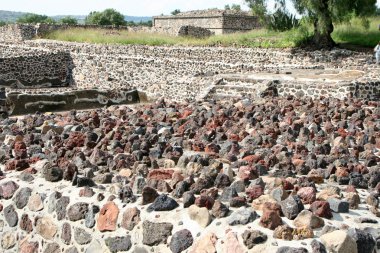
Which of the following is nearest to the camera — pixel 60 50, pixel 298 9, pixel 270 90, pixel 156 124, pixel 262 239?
pixel 262 239

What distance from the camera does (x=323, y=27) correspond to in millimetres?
19359

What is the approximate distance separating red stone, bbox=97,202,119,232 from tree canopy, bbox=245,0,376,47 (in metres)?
16.3

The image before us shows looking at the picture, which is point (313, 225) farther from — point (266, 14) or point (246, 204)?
point (266, 14)

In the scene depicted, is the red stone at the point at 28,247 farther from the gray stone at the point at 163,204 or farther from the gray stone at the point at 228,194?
the gray stone at the point at 228,194

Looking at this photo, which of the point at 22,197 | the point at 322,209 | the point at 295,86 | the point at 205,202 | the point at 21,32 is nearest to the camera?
the point at 322,209

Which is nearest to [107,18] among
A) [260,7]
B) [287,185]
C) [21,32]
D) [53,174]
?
[21,32]

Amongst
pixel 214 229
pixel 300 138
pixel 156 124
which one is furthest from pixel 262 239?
pixel 156 124

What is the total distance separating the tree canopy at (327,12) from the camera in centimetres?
1891

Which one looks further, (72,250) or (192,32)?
(192,32)

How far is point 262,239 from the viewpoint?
335 centimetres

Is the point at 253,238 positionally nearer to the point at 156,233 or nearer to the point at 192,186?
the point at 156,233

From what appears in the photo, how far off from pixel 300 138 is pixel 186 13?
3478cm

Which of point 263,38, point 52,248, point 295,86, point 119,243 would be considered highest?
point 263,38

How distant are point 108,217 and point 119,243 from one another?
0.83 ft
